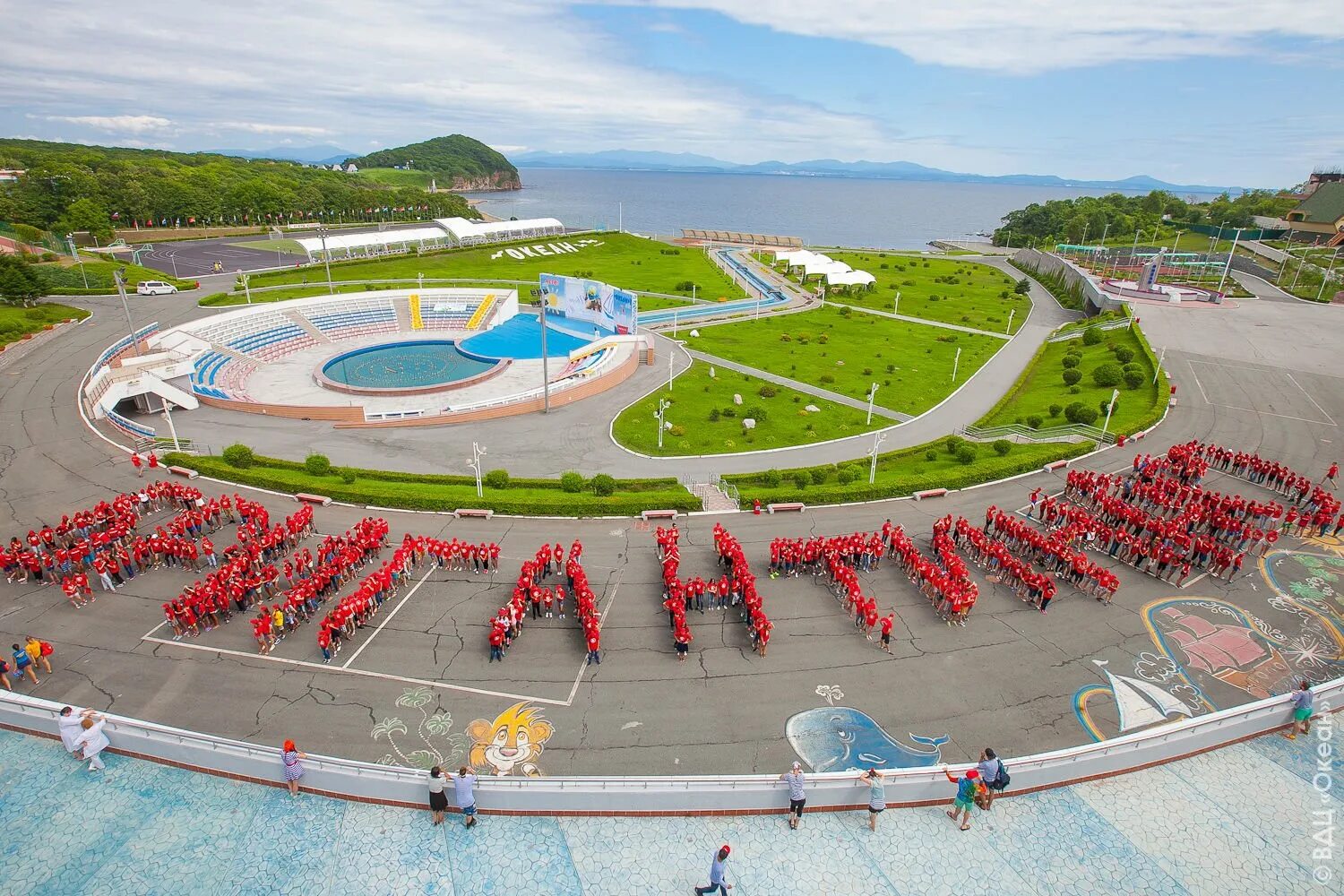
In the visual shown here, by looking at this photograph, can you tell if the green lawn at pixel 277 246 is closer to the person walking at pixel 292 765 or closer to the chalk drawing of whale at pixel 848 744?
the person walking at pixel 292 765

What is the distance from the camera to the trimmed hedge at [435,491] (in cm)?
2662

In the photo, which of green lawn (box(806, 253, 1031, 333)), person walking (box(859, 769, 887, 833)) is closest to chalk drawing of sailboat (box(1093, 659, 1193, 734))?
person walking (box(859, 769, 887, 833))

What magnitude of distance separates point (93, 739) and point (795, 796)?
1337cm

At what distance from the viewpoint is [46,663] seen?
1745 centimetres

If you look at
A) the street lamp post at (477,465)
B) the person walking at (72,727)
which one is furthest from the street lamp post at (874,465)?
the person walking at (72,727)

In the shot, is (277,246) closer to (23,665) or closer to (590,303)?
(590,303)

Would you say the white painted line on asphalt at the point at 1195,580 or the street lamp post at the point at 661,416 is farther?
the street lamp post at the point at 661,416

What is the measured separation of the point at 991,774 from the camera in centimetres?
1253

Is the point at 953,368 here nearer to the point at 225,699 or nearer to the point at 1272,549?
the point at 1272,549

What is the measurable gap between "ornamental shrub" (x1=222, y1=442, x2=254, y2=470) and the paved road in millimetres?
3793

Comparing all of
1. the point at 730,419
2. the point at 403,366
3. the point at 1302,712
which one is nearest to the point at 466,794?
the point at 1302,712

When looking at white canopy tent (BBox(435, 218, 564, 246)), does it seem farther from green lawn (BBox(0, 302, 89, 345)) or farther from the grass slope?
green lawn (BBox(0, 302, 89, 345))

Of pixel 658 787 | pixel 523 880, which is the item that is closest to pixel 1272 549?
pixel 658 787

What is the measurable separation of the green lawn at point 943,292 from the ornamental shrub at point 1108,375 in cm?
2013
